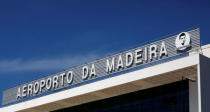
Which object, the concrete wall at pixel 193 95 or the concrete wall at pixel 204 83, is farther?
the concrete wall at pixel 193 95

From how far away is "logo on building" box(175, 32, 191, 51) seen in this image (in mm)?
27547

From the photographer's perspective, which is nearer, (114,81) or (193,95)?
(193,95)

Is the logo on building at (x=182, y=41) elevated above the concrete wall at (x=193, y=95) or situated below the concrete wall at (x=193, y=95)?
above

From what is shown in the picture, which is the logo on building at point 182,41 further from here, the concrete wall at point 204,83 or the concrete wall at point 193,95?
the concrete wall at point 193,95

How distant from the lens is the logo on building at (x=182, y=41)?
27.5 metres

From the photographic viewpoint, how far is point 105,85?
3081cm

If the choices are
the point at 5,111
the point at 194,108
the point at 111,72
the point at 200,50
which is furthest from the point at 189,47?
the point at 5,111

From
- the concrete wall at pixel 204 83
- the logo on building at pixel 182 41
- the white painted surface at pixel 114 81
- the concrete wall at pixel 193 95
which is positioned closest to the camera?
the concrete wall at pixel 204 83

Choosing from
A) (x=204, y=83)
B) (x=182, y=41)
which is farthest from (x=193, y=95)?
(x=182, y=41)

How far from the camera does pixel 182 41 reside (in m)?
27.8

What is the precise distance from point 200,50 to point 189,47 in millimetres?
1417

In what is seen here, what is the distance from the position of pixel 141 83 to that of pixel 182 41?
12.7 ft

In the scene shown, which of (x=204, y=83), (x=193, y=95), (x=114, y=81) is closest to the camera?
(x=204, y=83)

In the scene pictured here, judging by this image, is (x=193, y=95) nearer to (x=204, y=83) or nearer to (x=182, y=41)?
(x=204, y=83)
